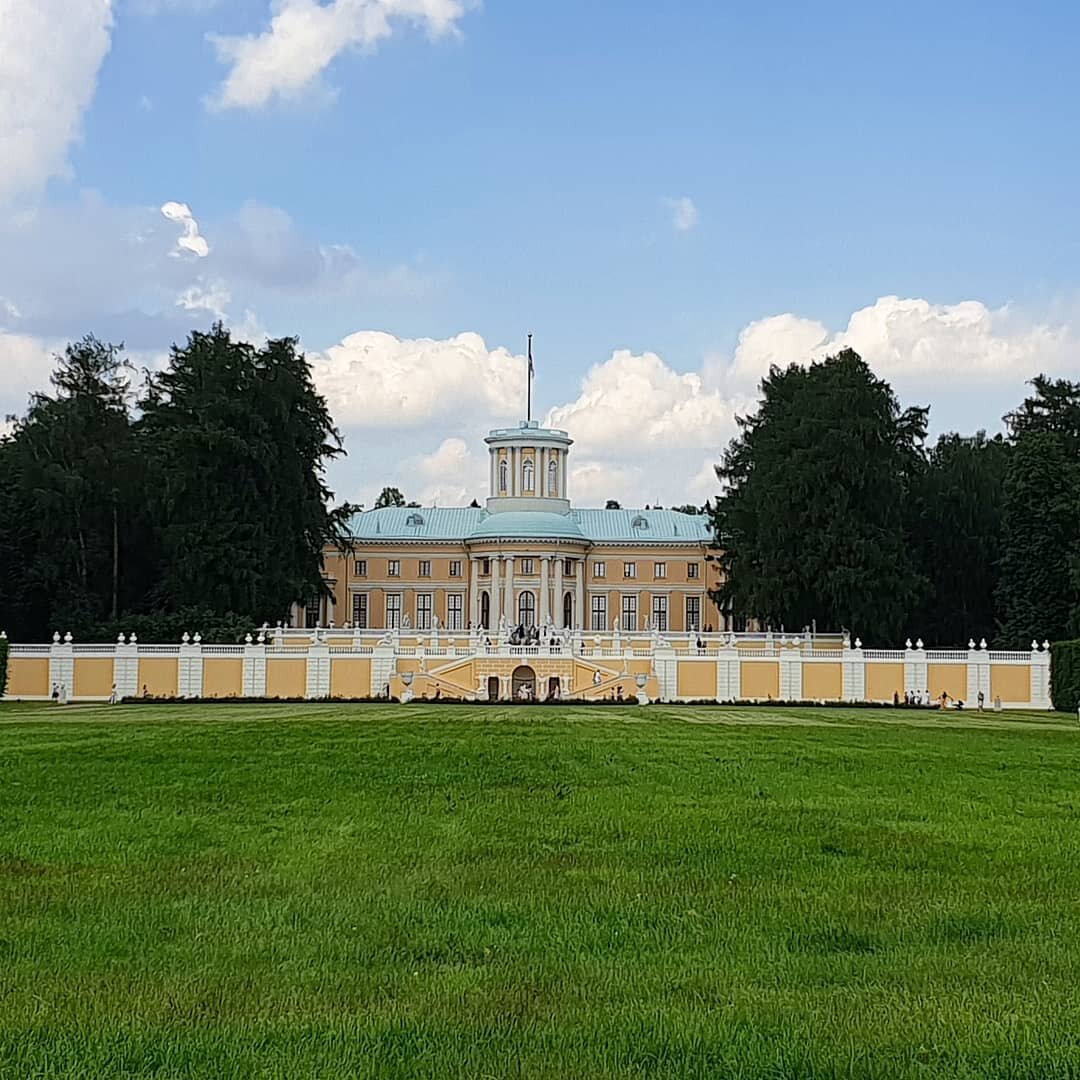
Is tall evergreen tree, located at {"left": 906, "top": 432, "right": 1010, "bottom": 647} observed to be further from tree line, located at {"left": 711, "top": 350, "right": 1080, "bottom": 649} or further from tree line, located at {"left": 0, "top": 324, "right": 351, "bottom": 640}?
tree line, located at {"left": 0, "top": 324, "right": 351, "bottom": 640}

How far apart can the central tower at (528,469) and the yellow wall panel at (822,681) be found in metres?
47.9

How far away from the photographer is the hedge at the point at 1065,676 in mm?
49469

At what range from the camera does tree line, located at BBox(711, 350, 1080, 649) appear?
61.9 metres

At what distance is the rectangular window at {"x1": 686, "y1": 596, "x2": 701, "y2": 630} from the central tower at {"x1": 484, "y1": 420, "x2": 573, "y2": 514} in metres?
11.0

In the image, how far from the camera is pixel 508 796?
15.7 meters

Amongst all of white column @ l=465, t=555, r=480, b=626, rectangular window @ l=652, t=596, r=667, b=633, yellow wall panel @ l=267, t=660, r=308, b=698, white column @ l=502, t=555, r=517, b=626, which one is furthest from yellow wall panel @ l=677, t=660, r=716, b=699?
rectangular window @ l=652, t=596, r=667, b=633

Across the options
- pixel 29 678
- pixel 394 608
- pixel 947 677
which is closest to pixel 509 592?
pixel 394 608

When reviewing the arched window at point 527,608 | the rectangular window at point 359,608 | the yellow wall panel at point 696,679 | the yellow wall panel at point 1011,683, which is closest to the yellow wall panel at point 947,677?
the yellow wall panel at point 1011,683

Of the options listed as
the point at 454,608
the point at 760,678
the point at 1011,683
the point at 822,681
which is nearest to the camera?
the point at 760,678

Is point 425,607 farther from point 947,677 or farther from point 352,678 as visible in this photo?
point 947,677

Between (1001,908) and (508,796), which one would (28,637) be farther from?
(1001,908)

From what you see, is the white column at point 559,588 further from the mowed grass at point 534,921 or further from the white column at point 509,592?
the mowed grass at point 534,921

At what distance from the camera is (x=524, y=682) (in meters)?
52.1

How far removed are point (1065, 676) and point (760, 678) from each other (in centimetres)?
1063
